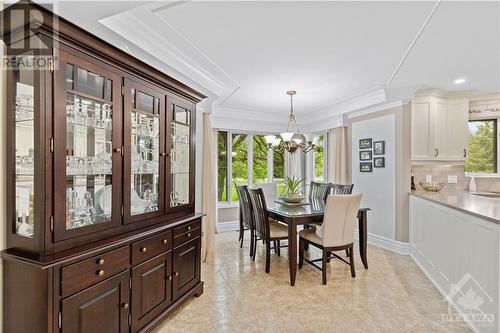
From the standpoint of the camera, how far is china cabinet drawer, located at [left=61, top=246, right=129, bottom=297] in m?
1.53

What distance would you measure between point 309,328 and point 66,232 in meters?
1.97

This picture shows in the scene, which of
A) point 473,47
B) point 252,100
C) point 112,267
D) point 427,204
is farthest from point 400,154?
point 112,267

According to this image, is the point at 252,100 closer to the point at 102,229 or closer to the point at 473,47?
the point at 473,47

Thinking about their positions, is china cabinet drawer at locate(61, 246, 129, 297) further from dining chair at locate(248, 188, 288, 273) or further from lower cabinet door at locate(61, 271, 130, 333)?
dining chair at locate(248, 188, 288, 273)

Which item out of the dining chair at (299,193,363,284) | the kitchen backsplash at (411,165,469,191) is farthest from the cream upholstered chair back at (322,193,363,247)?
the kitchen backsplash at (411,165,469,191)

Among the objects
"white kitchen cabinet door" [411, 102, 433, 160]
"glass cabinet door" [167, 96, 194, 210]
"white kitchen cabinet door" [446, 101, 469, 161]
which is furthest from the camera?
"white kitchen cabinet door" [446, 101, 469, 161]

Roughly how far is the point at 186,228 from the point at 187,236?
0.08 meters

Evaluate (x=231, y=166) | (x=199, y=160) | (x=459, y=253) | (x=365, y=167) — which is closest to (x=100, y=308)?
(x=199, y=160)

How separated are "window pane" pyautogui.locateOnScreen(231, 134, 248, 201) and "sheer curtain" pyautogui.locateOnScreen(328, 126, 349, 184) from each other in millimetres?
1819

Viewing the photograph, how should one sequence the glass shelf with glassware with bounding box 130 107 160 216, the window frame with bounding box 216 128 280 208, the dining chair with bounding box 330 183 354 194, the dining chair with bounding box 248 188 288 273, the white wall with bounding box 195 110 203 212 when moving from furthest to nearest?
the window frame with bounding box 216 128 280 208 < the dining chair with bounding box 330 183 354 194 < the white wall with bounding box 195 110 203 212 < the dining chair with bounding box 248 188 288 273 < the glass shelf with glassware with bounding box 130 107 160 216

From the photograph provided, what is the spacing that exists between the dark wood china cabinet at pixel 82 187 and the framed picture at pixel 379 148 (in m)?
3.60

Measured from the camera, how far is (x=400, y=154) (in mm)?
4250

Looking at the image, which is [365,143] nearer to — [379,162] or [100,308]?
[379,162]

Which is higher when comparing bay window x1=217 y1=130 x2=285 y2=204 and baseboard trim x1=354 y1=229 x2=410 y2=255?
bay window x1=217 y1=130 x2=285 y2=204
